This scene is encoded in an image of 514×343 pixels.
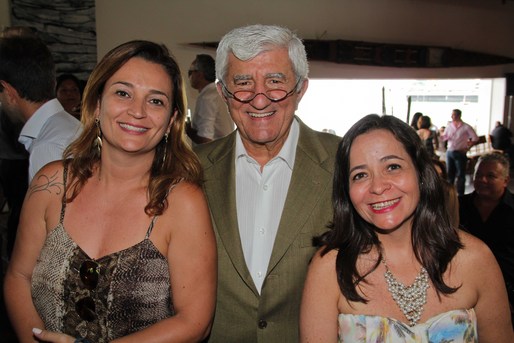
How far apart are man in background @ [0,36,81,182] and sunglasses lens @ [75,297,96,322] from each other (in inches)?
41.1

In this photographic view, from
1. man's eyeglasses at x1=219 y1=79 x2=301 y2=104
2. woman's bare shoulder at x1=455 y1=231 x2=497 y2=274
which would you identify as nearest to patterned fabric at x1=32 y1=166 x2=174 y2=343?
man's eyeglasses at x1=219 y1=79 x2=301 y2=104

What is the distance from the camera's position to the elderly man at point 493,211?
3225 millimetres

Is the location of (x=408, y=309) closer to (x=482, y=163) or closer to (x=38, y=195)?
(x=38, y=195)

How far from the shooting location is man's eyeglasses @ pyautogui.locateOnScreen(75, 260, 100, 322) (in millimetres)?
1452

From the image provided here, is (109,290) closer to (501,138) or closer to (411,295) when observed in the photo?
(411,295)

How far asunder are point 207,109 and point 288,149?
8.70 ft

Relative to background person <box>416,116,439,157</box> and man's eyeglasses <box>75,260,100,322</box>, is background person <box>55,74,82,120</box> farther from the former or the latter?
background person <box>416,116,439,157</box>

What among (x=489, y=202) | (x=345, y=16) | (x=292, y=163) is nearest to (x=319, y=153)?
(x=292, y=163)

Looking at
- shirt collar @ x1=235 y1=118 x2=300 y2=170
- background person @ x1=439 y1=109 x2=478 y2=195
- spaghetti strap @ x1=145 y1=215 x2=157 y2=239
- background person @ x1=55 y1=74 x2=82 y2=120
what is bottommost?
background person @ x1=439 y1=109 x2=478 y2=195

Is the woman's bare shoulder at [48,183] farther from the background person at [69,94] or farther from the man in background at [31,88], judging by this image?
the background person at [69,94]

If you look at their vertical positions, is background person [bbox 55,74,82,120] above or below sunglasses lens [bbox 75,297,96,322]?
above

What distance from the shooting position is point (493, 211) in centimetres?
341

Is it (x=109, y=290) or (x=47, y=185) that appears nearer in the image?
(x=109, y=290)

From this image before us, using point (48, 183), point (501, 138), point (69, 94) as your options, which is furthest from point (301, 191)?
point (501, 138)
